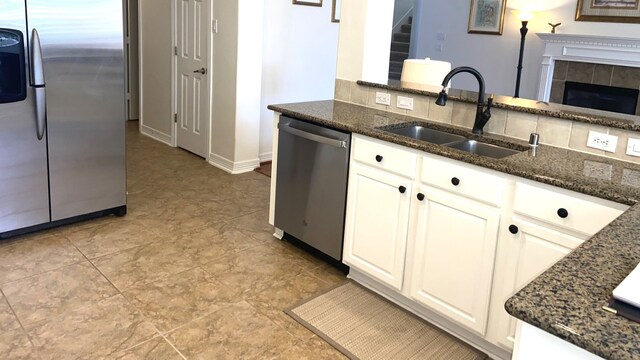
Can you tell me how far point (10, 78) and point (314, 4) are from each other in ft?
10.3

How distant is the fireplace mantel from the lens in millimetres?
5914

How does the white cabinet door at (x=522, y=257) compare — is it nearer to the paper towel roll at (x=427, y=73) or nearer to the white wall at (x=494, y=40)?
the paper towel roll at (x=427, y=73)

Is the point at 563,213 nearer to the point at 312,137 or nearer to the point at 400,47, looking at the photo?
the point at 312,137

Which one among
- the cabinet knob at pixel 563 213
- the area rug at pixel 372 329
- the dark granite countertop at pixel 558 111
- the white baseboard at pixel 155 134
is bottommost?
the area rug at pixel 372 329

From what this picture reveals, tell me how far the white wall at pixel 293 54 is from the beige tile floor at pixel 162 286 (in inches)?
59.8

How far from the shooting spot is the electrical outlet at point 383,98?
3.37 meters

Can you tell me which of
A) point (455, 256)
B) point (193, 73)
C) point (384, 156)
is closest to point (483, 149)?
point (384, 156)

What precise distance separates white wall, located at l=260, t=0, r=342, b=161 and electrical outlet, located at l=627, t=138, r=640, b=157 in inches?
141

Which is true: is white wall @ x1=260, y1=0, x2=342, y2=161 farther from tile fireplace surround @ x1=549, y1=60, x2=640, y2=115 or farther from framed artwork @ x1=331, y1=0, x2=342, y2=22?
tile fireplace surround @ x1=549, y1=60, x2=640, y2=115

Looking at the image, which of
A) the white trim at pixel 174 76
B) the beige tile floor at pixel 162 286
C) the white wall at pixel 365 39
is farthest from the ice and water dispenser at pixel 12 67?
the white trim at pixel 174 76

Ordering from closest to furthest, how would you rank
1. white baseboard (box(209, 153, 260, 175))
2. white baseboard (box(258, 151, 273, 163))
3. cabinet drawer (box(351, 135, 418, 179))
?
cabinet drawer (box(351, 135, 418, 179)) → white baseboard (box(209, 153, 260, 175)) → white baseboard (box(258, 151, 273, 163))

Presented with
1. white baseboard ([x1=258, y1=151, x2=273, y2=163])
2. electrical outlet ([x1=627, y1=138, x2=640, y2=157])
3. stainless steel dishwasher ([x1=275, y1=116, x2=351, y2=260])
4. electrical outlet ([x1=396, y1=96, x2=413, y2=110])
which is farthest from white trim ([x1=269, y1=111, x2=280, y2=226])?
white baseboard ([x1=258, y1=151, x2=273, y2=163])

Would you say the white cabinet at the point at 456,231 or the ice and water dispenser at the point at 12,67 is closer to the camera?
→ the white cabinet at the point at 456,231

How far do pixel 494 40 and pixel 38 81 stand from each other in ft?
18.2
